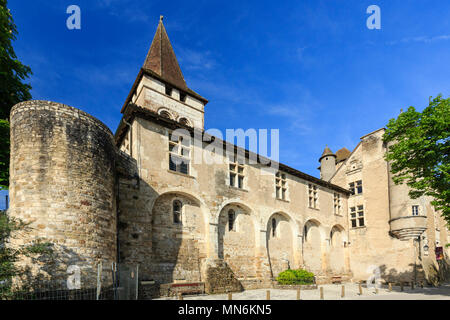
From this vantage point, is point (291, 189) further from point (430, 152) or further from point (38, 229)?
point (38, 229)

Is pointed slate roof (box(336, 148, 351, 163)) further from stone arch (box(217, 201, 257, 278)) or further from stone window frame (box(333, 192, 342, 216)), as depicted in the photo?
stone arch (box(217, 201, 257, 278))

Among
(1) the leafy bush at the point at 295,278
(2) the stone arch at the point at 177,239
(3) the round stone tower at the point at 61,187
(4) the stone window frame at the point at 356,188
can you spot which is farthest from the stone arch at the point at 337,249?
(3) the round stone tower at the point at 61,187

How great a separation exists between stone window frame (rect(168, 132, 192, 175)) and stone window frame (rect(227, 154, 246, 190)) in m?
2.88

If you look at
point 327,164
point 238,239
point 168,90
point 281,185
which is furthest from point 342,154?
point 238,239

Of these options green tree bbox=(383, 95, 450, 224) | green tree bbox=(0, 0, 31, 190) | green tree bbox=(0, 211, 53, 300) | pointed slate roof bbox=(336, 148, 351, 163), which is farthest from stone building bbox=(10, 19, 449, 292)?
green tree bbox=(383, 95, 450, 224)

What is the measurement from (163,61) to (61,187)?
17.0m

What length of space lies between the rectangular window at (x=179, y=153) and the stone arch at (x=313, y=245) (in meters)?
10.9

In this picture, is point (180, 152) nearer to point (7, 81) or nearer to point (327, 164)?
point (7, 81)

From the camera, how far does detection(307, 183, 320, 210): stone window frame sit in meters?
24.0

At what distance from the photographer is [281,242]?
20.7 metres

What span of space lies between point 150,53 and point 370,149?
19988 millimetres

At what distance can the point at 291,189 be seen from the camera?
22422 millimetres
